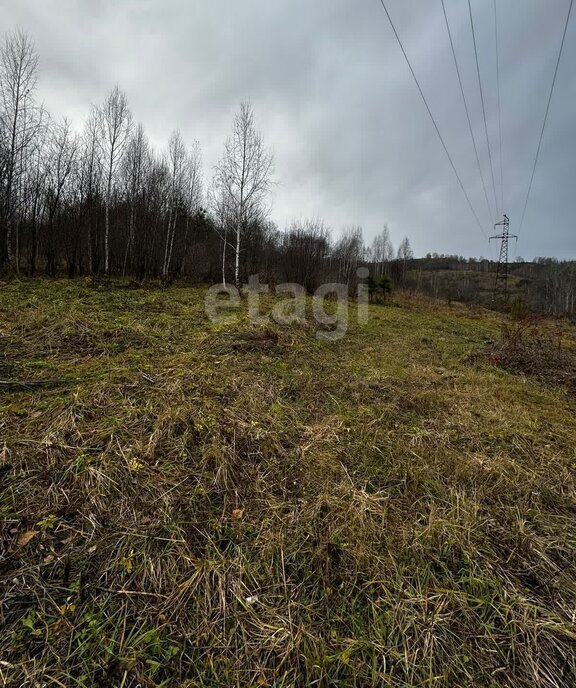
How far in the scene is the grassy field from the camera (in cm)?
133

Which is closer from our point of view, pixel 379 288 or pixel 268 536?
pixel 268 536

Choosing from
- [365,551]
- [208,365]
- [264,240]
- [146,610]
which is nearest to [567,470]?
[365,551]

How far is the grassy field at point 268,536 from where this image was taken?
4.35 feet

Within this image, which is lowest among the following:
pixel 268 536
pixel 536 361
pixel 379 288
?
pixel 268 536

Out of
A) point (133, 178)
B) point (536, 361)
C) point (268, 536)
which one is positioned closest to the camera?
point (268, 536)

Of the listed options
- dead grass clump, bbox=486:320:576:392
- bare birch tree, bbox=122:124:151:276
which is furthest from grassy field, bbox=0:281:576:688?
bare birch tree, bbox=122:124:151:276

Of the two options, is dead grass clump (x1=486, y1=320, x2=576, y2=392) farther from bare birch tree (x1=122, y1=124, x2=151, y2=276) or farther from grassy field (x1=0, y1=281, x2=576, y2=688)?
bare birch tree (x1=122, y1=124, x2=151, y2=276)

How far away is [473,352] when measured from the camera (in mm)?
7293

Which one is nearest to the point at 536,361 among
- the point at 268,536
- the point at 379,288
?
the point at 268,536

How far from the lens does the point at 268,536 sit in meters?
1.84

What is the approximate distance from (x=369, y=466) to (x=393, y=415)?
1058 millimetres

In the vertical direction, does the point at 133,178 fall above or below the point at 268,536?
above

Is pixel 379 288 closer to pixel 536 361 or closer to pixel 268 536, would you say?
pixel 536 361

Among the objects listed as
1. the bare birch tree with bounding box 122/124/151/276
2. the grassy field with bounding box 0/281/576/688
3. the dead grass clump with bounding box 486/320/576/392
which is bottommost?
the grassy field with bounding box 0/281/576/688
